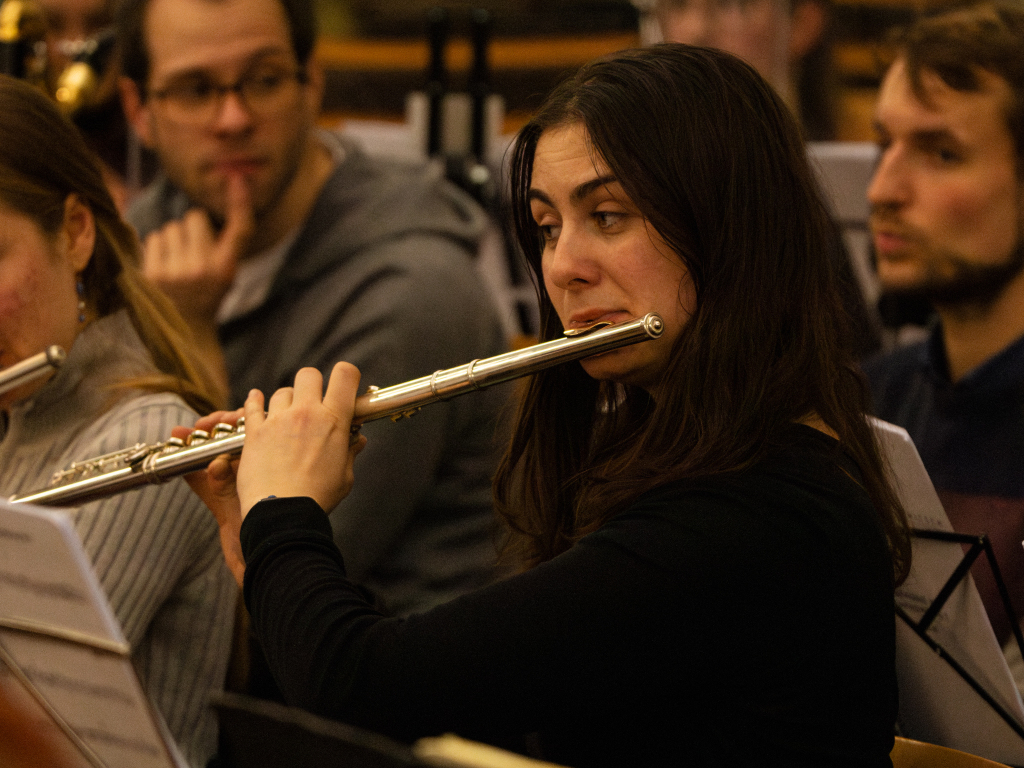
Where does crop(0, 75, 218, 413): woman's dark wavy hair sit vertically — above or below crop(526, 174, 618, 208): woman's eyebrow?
below

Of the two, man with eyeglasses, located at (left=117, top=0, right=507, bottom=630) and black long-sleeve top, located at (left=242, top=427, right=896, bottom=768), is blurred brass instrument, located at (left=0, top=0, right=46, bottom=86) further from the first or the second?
black long-sleeve top, located at (left=242, top=427, right=896, bottom=768)

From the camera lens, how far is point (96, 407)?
1.36m

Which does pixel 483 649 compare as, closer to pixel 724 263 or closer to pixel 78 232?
pixel 724 263

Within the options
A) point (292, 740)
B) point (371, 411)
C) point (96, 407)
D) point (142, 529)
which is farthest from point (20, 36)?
point (292, 740)

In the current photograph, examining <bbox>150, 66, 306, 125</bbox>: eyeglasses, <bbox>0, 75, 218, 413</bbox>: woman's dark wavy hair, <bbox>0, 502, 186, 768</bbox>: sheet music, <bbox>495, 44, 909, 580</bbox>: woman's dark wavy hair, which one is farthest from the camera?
<bbox>150, 66, 306, 125</bbox>: eyeglasses

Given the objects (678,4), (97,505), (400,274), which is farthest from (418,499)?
(678,4)

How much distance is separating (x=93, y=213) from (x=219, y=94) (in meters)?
0.74

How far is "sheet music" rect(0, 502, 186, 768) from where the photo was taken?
2.71ft

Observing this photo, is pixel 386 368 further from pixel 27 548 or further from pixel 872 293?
pixel 872 293

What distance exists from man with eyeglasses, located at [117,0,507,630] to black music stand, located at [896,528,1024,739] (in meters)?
0.93

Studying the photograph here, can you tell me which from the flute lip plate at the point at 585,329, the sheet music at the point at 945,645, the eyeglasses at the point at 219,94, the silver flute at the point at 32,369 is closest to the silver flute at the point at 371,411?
the flute lip plate at the point at 585,329

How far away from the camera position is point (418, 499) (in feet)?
6.18

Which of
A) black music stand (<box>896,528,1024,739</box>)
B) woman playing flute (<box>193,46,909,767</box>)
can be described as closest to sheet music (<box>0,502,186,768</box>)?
woman playing flute (<box>193,46,909,767</box>)

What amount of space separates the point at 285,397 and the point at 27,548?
0.33 metres
